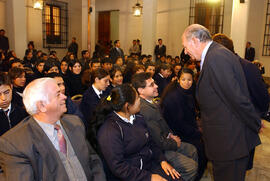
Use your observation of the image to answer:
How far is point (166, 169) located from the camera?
2.22 metres

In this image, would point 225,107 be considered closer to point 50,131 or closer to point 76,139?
point 76,139

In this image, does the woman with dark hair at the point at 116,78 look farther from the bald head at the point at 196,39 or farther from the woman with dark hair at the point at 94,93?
the bald head at the point at 196,39

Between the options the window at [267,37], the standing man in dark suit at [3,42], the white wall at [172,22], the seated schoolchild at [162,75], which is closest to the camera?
the seated schoolchild at [162,75]

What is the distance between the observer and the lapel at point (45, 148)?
151cm

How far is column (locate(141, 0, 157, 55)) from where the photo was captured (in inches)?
368

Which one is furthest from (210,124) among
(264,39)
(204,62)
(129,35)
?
(129,35)

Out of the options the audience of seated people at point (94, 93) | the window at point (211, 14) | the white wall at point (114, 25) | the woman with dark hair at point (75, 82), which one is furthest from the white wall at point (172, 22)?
the audience of seated people at point (94, 93)

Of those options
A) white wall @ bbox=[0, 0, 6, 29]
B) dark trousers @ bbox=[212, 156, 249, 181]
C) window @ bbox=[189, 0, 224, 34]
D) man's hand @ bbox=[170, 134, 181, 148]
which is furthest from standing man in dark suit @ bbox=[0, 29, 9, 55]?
dark trousers @ bbox=[212, 156, 249, 181]

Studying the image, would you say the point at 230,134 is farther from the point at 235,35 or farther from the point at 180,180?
the point at 235,35

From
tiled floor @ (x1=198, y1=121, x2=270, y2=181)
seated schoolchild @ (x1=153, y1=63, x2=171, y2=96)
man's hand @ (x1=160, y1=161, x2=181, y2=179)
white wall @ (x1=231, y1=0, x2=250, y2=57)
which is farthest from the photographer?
white wall @ (x1=231, y1=0, x2=250, y2=57)

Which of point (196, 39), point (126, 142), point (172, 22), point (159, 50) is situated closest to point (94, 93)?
point (126, 142)

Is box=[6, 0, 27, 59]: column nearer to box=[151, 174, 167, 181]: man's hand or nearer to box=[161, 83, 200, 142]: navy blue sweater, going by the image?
box=[161, 83, 200, 142]: navy blue sweater

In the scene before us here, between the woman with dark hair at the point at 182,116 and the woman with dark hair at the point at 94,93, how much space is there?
0.93 meters

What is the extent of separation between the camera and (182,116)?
296cm
